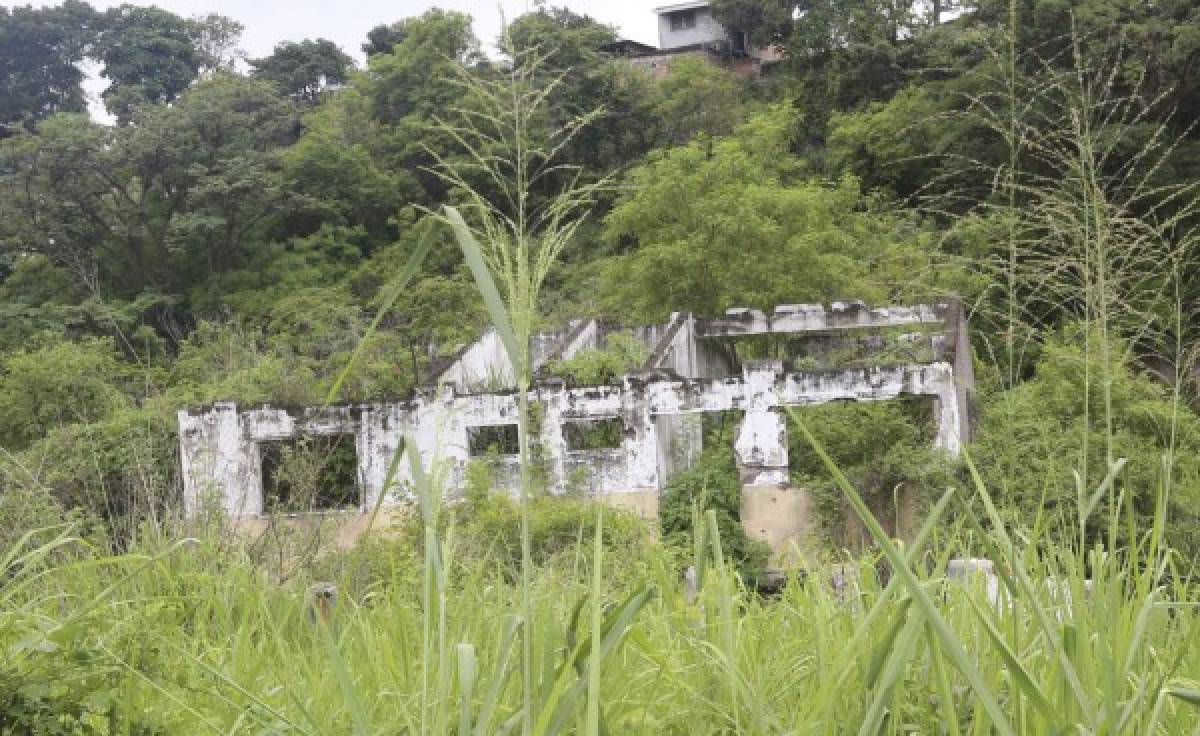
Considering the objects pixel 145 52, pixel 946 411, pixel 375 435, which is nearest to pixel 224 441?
pixel 375 435

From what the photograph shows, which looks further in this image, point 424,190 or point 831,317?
point 424,190

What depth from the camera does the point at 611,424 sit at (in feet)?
41.9

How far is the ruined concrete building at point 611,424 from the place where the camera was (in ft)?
36.6

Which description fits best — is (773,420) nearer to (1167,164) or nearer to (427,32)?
(1167,164)

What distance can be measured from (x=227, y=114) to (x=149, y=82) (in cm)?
745

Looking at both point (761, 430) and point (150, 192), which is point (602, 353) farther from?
point (150, 192)

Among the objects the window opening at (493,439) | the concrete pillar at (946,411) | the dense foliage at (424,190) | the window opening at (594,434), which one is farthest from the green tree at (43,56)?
the concrete pillar at (946,411)

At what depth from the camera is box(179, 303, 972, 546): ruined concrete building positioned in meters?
11.2

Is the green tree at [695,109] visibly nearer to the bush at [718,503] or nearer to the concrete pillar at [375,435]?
the bush at [718,503]

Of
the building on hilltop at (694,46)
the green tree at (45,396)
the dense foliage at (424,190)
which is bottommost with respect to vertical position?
the green tree at (45,396)

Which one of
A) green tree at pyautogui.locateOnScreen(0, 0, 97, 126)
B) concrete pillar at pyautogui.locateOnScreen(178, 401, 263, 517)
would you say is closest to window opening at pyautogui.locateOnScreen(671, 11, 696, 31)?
green tree at pyautogui.locateOnScreen(0, 0, 97, 126)

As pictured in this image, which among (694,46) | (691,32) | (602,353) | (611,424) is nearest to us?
(611,424)

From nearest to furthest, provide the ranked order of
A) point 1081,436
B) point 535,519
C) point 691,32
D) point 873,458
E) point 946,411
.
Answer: point 1081,436 → point 535,519 → point 946,411 → point 873,458 → point 691,32

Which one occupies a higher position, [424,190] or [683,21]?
[683,21]
